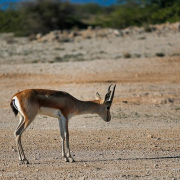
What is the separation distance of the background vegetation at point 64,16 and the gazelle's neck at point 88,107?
26222mm

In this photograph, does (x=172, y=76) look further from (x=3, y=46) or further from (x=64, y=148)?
(x=3, y=46)

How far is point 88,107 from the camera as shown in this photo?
9609mm

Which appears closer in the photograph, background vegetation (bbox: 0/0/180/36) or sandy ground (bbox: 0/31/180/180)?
sandy ground (bbox: 0/31/180/180)

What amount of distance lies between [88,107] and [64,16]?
30644 millimetres

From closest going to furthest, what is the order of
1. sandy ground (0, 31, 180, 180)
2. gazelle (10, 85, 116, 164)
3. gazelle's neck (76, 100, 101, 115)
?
sandy ground (0, 31, 180, 180) → gazelle (10, 85, 116, 164) → gazelle's neck (76, 100, 101, 115)

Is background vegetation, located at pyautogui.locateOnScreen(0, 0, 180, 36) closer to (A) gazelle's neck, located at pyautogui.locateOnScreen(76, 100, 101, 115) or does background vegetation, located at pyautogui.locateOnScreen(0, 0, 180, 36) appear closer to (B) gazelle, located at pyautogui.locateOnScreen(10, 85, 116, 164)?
(A) gazelle's neck, located at pyautogui.locateOnScreen(76, 100, 101, 115)

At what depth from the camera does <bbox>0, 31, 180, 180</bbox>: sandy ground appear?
8211mm

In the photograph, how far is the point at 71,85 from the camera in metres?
16.5

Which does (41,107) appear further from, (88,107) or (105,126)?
(105,126)

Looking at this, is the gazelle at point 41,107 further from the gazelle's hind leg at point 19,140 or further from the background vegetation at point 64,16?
the background vegetation at point 64,16

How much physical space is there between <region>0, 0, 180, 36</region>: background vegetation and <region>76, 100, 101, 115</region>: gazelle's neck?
86.0 feet

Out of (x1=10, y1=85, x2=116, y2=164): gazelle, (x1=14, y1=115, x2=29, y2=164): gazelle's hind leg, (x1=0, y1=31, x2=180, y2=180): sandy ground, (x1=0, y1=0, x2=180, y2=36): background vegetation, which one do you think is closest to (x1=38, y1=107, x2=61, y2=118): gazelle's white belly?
(x1=10, y1=85, x2=116, y2=164): gazelle

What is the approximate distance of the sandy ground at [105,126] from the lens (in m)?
8.21

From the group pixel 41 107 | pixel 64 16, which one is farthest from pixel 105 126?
pixel 64 16
